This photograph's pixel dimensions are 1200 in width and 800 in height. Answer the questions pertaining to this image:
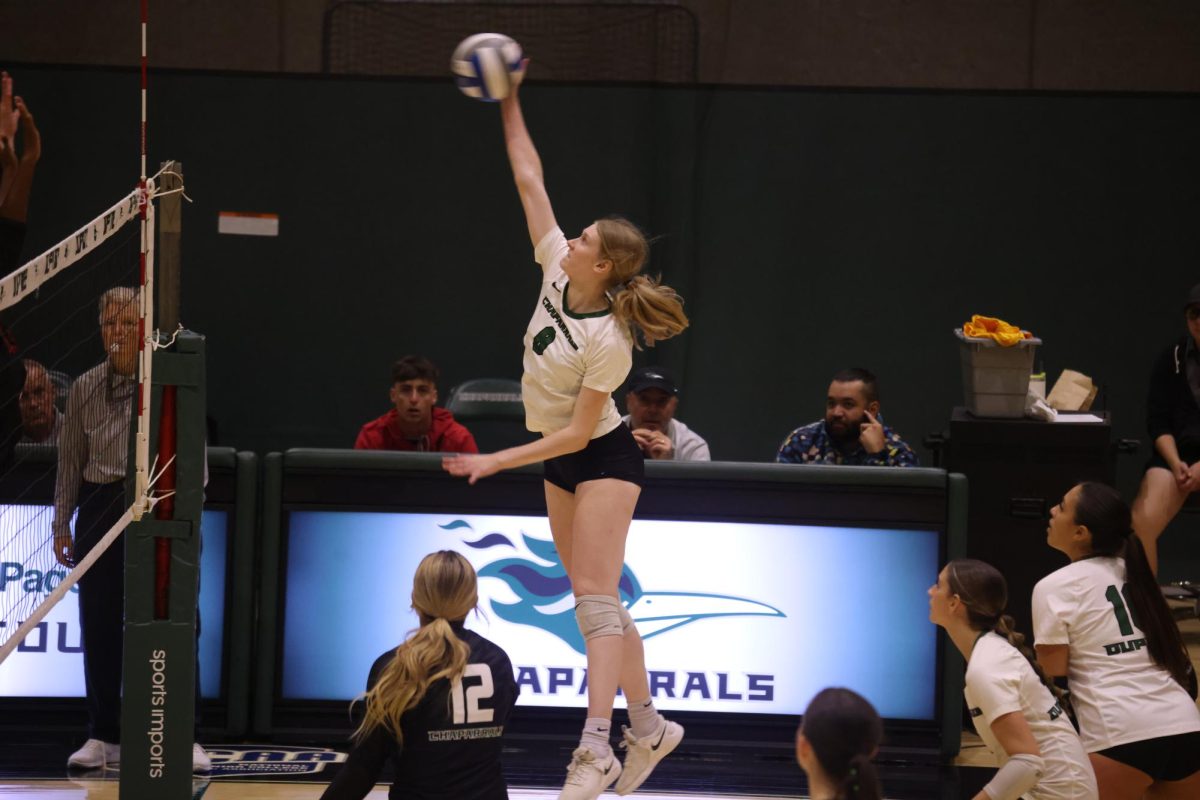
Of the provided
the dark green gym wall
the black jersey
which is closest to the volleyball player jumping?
the black jersey

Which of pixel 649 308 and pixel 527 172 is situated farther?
pixel 527 172

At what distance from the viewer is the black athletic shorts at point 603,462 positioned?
14.8ft

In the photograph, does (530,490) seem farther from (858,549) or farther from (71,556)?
(71,556)

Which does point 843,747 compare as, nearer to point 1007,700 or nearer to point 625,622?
point 1007,700

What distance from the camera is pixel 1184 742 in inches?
178

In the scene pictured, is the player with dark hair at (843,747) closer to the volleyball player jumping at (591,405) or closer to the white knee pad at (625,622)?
the volleyball player jumping at (591,405)

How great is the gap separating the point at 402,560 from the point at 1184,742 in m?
3.05

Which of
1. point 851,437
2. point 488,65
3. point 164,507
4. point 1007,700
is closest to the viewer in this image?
point 1007,700

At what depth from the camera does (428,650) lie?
3.76 meters

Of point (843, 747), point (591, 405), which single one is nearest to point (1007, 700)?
point (843, 747)

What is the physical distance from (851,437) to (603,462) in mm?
2517

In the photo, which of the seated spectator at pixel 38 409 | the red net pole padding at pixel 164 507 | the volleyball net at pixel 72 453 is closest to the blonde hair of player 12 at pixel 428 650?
the red net pole padding at pixel 164 507

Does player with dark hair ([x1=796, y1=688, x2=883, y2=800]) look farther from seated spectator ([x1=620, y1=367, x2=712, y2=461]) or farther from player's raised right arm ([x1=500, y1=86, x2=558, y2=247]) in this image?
seated spectator ([x1=620, y1=367, x2=712, y2=461])

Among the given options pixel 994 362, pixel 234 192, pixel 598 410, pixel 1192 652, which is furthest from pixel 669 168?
pixel 598 410
